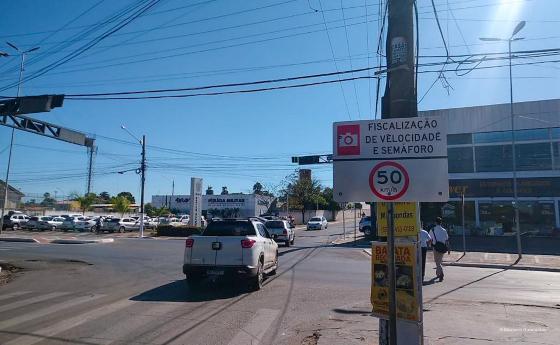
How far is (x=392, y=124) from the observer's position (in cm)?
446

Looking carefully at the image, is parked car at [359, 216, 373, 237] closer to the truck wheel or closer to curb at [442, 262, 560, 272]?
curb at [442, 262, 560, 272]

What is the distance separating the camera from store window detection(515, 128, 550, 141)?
100 feet

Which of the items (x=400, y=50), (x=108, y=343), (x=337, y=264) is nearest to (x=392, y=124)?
(x=400, y=50)

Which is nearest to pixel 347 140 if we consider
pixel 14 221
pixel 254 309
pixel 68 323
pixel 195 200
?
pixel 254 309

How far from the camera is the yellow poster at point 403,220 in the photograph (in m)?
4.91

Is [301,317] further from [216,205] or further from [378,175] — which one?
[216,205]

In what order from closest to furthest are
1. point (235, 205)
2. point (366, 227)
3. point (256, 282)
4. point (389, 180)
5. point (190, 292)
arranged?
point (389, 180)
point (190, 292)
point (256, 282)
point (366, 227)
point (235, 205)

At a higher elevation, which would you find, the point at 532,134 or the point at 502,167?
the point at 532,134

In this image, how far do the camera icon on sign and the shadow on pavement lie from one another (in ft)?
22.5

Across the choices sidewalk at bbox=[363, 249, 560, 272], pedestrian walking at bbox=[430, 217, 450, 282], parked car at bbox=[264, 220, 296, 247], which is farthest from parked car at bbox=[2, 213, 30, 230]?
pedestrian walking at bbox=[430, 217, 450, 282]

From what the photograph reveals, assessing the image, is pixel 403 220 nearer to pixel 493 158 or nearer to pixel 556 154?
pixel 493 158

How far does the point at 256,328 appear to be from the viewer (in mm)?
7680

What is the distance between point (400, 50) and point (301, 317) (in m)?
5.44

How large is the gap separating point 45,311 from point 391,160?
7.82 meters
